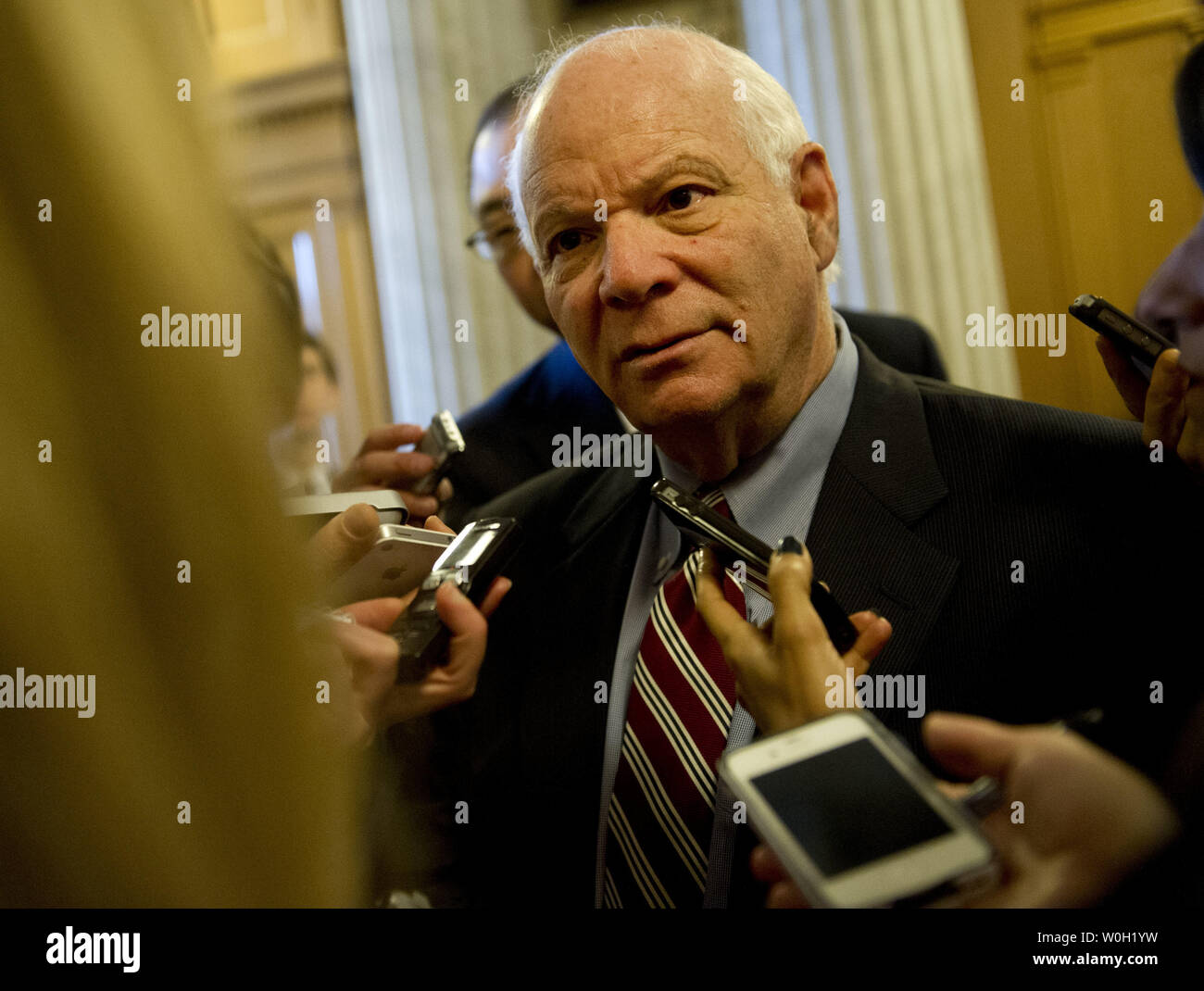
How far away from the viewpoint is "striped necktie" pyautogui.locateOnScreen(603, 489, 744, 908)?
0.96 m

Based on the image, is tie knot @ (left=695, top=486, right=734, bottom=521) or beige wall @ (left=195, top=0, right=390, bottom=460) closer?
tie knot @ (left=695, top=486, right=734, bottom=521)

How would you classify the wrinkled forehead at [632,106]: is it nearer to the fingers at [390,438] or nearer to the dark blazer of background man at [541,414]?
the fingers at [390,438]

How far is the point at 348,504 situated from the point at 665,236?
17.3 inches

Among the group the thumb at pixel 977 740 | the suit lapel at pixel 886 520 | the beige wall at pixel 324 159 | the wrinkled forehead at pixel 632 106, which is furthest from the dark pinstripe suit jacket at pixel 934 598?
the beige wall at pixel 324 159

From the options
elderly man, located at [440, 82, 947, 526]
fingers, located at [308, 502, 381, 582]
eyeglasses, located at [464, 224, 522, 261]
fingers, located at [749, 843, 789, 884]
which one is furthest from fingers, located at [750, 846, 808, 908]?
eyeglasses, located at [464, 224, 522, 261]

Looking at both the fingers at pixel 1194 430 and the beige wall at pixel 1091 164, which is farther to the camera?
the beige wall at pixel 1091 164

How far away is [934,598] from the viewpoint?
945 millimetres

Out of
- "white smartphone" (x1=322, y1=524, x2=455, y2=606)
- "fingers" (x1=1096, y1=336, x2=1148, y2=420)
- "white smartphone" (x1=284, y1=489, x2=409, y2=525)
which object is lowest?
"white smartphone" (x1=322, y1=524, x2=455, y2=606)

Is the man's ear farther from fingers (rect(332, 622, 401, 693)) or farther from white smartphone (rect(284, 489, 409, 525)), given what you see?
fingers (rect(332, 622, 401, 693))

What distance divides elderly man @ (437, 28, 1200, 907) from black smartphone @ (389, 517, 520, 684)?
0.66 feet

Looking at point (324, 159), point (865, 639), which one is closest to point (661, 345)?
point (865, 639)

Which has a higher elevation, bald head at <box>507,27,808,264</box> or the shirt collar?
bald head at <box>507,27,808,264</box>

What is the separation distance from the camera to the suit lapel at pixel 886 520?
95 cm

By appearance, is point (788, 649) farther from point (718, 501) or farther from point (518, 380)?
point (518, 380)
